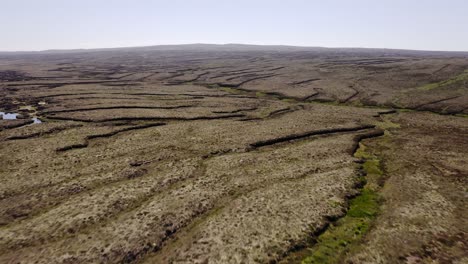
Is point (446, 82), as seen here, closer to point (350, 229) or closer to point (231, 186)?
point (350, 229)

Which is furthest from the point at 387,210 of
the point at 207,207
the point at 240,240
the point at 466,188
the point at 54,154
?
the point at 54,154

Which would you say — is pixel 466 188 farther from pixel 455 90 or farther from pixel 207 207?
pixel 455 90

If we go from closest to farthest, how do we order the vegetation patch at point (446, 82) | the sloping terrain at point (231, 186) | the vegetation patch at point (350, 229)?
the vegetation patch at point (350, 229) < the sloping terrain at point (231, 186) < the vegetation patch at point (446, 82)

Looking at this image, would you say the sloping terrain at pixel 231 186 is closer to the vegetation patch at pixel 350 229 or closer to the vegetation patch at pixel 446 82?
the vegetation patch at pixel 350 229

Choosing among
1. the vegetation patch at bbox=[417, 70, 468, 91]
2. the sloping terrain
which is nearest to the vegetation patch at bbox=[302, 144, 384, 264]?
the sloping terrain

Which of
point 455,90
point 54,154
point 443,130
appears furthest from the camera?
→ point 455,90

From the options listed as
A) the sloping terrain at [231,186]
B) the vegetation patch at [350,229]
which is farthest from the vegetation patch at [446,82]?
the vegetation patch at [350,229]

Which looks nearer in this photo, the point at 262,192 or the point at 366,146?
the point at 262,192

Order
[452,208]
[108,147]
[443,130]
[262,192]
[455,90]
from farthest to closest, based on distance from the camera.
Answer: [455,90] < [443,130] < [108,147] < [262,192] < [452,208]
